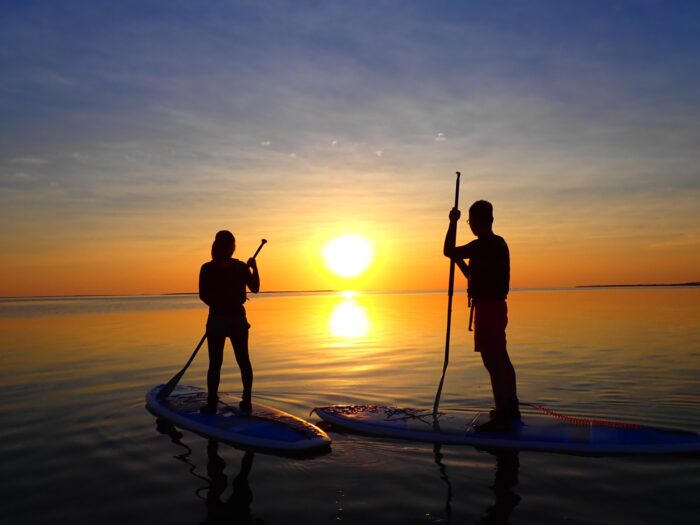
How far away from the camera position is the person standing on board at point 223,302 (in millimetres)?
8078

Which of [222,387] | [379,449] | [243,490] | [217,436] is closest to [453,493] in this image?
[379,449]

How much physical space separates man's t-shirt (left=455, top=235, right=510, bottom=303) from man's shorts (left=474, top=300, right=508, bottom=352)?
0.11 m

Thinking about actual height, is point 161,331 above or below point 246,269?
below

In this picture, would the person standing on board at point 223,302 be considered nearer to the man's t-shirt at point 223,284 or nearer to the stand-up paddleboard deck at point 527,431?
the man's t-shirt at point 223,284

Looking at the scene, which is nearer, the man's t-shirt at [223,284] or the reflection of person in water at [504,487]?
the reflection of person in water at [504,487]

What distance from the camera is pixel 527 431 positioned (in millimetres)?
6992

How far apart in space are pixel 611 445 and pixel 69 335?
72.8ft

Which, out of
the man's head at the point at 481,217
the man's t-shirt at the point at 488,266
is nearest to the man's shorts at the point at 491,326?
the man's t-shirt at the point at 488,266

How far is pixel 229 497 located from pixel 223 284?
135 inches

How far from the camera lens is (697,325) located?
72.4 feet

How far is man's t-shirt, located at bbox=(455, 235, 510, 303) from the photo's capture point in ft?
23.3

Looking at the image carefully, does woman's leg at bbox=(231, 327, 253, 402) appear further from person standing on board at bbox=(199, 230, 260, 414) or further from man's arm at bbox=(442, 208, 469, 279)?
man's arm at bbox=(442, 208, 469, 279)

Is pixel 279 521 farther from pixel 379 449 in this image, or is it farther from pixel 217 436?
pixel 217 436

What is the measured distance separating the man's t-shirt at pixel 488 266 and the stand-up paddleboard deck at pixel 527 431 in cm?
173
